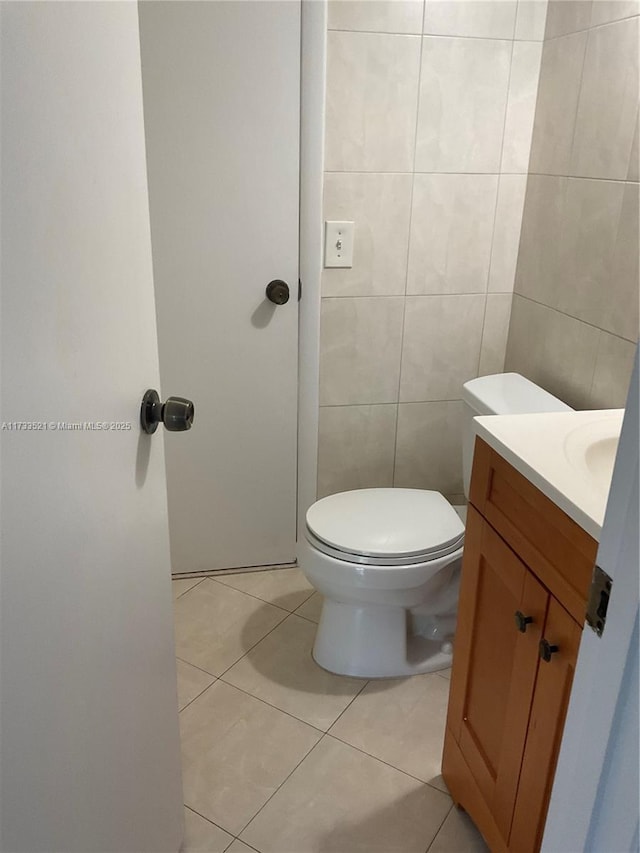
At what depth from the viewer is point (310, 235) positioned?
6.37ft

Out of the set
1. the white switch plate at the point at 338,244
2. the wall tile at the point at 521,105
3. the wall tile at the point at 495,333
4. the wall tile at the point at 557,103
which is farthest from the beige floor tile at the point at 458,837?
the wall tile at the point at 521,105

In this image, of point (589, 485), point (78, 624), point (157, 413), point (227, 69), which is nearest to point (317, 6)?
point (227, 69)

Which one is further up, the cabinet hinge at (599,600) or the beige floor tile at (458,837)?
the cabinet hinge at (599,600)

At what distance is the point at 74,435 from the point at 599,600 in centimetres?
56

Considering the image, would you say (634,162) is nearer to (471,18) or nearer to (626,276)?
(626,276)

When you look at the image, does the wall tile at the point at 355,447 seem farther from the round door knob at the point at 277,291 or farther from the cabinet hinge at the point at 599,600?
the cabinet hinge at the point at 599,600

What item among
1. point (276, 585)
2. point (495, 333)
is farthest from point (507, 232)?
point (276, 585)

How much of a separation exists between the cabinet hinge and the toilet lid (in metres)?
1.02

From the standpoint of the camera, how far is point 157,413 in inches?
38.9

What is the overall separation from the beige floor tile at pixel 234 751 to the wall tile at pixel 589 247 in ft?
4.14

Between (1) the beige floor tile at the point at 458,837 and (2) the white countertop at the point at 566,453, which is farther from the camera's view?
(1) the beige floor tile at the point at 458,837

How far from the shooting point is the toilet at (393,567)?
1.70m

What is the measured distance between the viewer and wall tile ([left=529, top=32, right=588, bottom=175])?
5.82 feet

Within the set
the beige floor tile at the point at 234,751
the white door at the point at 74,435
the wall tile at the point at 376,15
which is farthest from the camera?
the wall tile at the point at 376,15
